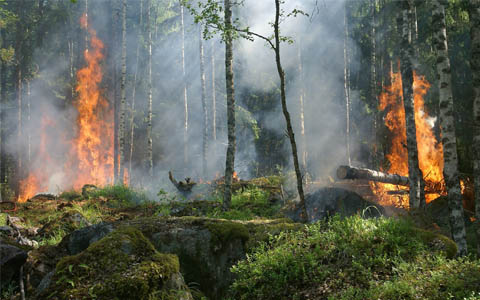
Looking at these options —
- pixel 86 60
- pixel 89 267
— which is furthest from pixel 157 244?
pixel 86 60

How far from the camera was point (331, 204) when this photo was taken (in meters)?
10.9

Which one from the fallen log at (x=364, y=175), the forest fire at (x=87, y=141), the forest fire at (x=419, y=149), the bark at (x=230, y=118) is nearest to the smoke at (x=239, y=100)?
the forest fire at (x=87, y=141)

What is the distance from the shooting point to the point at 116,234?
4027mm

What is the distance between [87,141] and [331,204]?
20.0 m

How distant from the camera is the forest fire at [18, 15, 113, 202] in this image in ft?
81.8

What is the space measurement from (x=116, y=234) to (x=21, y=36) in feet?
89.5

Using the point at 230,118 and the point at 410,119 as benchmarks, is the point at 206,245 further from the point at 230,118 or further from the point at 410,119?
the point at 410,119

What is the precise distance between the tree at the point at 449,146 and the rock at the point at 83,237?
22.5 ft

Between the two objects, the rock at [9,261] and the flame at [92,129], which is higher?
the flame at [92,129]

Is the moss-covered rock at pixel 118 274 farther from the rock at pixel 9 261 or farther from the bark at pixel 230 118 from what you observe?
the bark at pixel 230 118

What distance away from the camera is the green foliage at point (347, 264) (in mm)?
4555

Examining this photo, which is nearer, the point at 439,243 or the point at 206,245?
the point at 439,243

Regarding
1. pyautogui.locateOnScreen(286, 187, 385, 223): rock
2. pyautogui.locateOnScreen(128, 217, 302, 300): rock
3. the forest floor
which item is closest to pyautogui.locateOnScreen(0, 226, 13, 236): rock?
the forest floor

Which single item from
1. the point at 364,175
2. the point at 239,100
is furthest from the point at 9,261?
→ the point at 239,100
